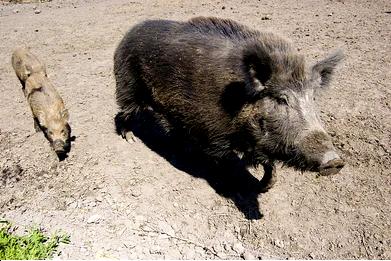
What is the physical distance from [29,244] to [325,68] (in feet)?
10.5

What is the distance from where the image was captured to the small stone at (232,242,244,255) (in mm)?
3729

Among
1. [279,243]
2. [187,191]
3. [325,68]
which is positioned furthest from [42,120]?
[325,68]

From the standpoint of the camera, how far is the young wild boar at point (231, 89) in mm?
3348

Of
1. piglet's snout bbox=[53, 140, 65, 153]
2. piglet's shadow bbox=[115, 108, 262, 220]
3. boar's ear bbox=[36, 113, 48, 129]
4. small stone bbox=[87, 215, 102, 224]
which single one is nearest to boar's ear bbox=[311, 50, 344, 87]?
piglet's shadow bbox=[115, 108, 262, 220]

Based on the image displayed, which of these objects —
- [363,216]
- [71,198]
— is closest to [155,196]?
[71,198]

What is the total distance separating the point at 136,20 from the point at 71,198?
18.9ft

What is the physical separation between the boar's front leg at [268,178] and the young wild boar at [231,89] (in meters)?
0.01

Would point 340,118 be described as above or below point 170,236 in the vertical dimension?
above

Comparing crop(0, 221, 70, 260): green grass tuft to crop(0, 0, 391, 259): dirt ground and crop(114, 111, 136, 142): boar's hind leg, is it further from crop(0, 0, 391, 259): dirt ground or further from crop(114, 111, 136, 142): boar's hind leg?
crop(114, 111, 136, 142): boar's hind leg

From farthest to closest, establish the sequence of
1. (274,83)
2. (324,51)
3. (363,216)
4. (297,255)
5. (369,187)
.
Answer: (324,51), (369,187), (363,216), (297,255), (274,83)

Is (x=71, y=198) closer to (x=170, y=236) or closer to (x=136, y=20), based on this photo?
(x=170, y=236)

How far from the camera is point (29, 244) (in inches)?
145

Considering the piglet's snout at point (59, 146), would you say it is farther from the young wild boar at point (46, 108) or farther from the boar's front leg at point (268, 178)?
the boar's front leg at point (268, 178)

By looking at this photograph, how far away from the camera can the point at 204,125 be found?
409 cm
